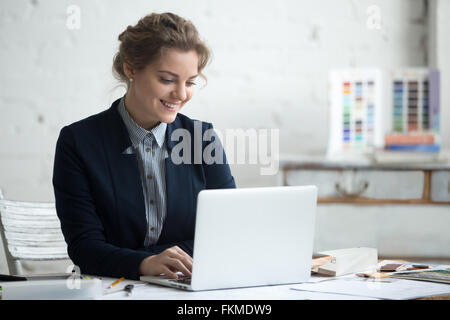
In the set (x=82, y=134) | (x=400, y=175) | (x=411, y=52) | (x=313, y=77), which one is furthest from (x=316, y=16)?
(x=82, y=134)

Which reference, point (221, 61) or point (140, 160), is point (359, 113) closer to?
point (221, 61)

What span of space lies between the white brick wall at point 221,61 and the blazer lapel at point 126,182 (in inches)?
34.6

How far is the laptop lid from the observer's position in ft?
3.26

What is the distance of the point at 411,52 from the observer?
2.28m

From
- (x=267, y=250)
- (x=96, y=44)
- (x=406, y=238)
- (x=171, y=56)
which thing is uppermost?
(x=96, y=44)

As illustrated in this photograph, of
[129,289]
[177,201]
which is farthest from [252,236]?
[177,201]

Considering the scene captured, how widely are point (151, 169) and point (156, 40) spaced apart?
0.98 feet

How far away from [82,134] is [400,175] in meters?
1.07

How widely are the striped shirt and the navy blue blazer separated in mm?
16

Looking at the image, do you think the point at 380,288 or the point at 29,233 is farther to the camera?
the point at 29,233

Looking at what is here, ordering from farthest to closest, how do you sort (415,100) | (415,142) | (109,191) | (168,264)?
(415,100) → (415,142) → (109,191) → (168,264)

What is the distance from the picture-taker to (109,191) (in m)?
1.36

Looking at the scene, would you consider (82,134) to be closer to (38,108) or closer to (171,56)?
(171,56)

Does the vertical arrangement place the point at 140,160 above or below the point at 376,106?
below
